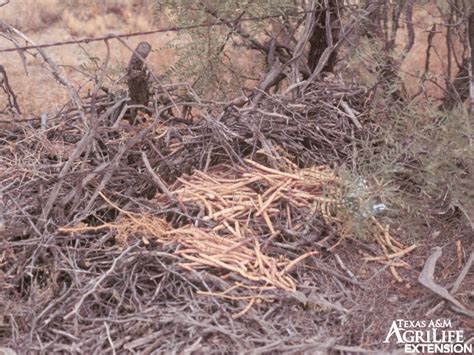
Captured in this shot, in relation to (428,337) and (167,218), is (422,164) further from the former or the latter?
(167,218)

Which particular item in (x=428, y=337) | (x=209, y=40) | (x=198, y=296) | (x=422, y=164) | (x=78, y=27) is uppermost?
(x=209, y=40)

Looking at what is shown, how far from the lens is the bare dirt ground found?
2105mm

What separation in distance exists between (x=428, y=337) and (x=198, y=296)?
2.48 feet

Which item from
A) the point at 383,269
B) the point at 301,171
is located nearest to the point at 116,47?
the point at 301,171

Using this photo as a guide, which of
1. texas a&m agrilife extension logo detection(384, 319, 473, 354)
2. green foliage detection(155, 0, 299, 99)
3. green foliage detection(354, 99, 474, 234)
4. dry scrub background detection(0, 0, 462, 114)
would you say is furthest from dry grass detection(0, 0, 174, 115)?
texas a&m agrilife extension logo detection(384, 319, 473, 354)

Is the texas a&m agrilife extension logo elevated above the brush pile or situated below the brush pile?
below

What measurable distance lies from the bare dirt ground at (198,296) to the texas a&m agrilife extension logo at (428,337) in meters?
0.03

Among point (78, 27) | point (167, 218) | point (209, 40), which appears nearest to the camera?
point (167, 218)

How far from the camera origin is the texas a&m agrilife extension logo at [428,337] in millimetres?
2100

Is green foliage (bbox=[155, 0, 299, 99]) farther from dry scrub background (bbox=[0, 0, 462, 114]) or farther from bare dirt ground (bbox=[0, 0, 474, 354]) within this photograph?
dry scrub background (bbox=[0, 0, 462, 114])

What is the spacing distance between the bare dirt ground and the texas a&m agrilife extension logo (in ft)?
0.10

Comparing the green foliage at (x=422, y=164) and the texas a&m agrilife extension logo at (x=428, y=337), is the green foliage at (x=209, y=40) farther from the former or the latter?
the texas a&m agrilife extension logo at (x=428, y=337)

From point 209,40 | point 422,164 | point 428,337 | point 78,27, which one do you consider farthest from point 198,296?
point 78,27

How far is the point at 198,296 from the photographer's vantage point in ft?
7.49
